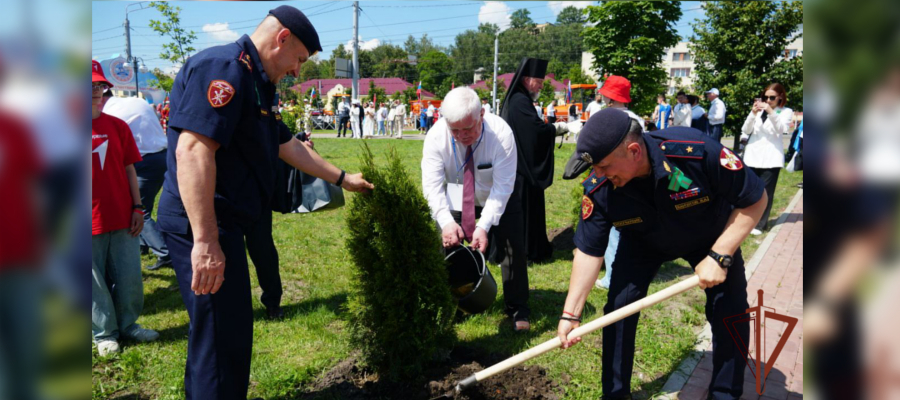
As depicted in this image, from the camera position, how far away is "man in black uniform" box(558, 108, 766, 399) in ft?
8.89

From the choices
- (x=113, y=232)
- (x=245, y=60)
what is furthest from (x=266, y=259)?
(x=245, y=60)

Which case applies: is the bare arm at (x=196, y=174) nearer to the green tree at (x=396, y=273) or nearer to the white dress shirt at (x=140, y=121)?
the green tree at (x=396, y=273)

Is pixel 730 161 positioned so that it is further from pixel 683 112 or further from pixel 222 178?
pixel 683 112

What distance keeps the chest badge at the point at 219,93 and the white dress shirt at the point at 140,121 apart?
378 cm

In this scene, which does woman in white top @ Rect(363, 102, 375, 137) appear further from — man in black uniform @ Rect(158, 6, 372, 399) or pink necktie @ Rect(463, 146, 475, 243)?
man in black uniform @ Rect(158, 6, 372, 399)

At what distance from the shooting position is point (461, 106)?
3.70 m

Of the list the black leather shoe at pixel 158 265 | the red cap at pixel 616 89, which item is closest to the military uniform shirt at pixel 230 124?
the black leather shoe at pixel 158 265

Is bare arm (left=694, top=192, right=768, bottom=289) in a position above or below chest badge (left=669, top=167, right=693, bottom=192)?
below

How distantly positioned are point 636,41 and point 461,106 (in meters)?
15.2

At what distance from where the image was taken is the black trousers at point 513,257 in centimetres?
441

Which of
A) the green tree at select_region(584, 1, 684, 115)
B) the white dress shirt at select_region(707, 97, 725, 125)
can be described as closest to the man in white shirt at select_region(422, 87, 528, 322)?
the white dress shirt at select_region(707, 97, 725, 125)

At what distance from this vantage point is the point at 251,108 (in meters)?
2.47

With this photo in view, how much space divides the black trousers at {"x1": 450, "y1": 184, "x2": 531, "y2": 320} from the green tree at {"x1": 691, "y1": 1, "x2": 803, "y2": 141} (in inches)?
540

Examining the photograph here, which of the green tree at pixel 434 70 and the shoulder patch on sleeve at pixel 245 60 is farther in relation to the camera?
the green tree at pixel 434 70
